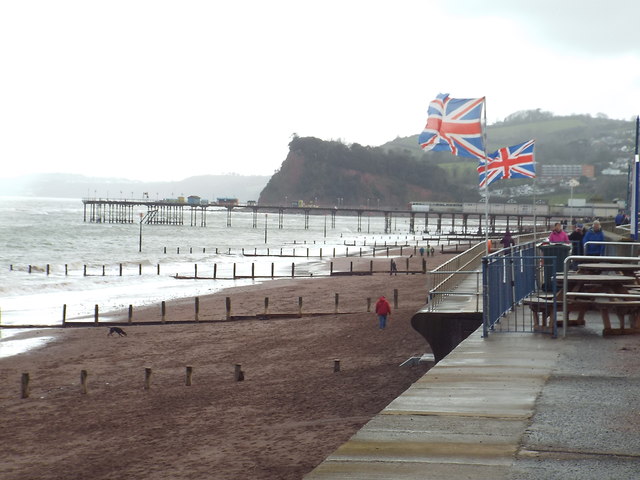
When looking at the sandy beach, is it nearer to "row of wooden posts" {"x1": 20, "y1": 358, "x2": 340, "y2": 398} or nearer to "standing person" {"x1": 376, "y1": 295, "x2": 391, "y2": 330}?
"row of wooden posts" {"x1": 20, "y1": 358, "x2": 340, "y2": 398}

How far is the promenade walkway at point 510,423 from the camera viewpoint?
20.9 feet

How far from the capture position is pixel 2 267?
204 ft

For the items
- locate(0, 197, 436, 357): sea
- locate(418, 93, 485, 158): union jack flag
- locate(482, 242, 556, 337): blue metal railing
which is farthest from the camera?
locate(0, 197, 436, 357): sea

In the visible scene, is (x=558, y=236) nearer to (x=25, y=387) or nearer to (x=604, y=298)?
(x=604, y=298)

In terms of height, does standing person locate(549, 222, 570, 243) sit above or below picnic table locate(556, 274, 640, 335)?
above

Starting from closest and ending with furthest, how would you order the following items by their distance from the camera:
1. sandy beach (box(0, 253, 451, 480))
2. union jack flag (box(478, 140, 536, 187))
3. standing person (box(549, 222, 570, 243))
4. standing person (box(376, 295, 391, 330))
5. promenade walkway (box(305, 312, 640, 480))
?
A: promenade walkway (box(305, 312, 640, 480))
sandy beach (box(0, 253, 451, 480))
standing person (box(549, 222, 570, 243))
standing person (box(376, 295, 391, 330))
union jack flag (box(478, 140, 536, 187))

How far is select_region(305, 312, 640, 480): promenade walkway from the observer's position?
20.9 ft

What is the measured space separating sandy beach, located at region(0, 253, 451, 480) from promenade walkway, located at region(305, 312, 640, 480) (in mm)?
2871

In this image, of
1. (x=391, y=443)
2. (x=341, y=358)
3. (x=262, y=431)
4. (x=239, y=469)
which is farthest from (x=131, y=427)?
(x=391, y=443)

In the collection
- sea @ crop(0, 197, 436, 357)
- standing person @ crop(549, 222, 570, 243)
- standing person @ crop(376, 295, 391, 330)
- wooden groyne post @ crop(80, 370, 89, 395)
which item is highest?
standing person @ crop(549, 222, 570, 243)

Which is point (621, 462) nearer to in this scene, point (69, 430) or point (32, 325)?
point (69, 430)

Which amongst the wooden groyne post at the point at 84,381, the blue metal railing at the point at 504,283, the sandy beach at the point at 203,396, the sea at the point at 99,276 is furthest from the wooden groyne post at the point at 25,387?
the blue metal railing at the point at 504,283

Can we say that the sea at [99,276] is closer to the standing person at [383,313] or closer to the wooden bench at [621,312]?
the standing person at [383,313]

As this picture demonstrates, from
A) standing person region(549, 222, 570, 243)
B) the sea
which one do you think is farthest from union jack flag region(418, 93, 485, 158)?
the sea
